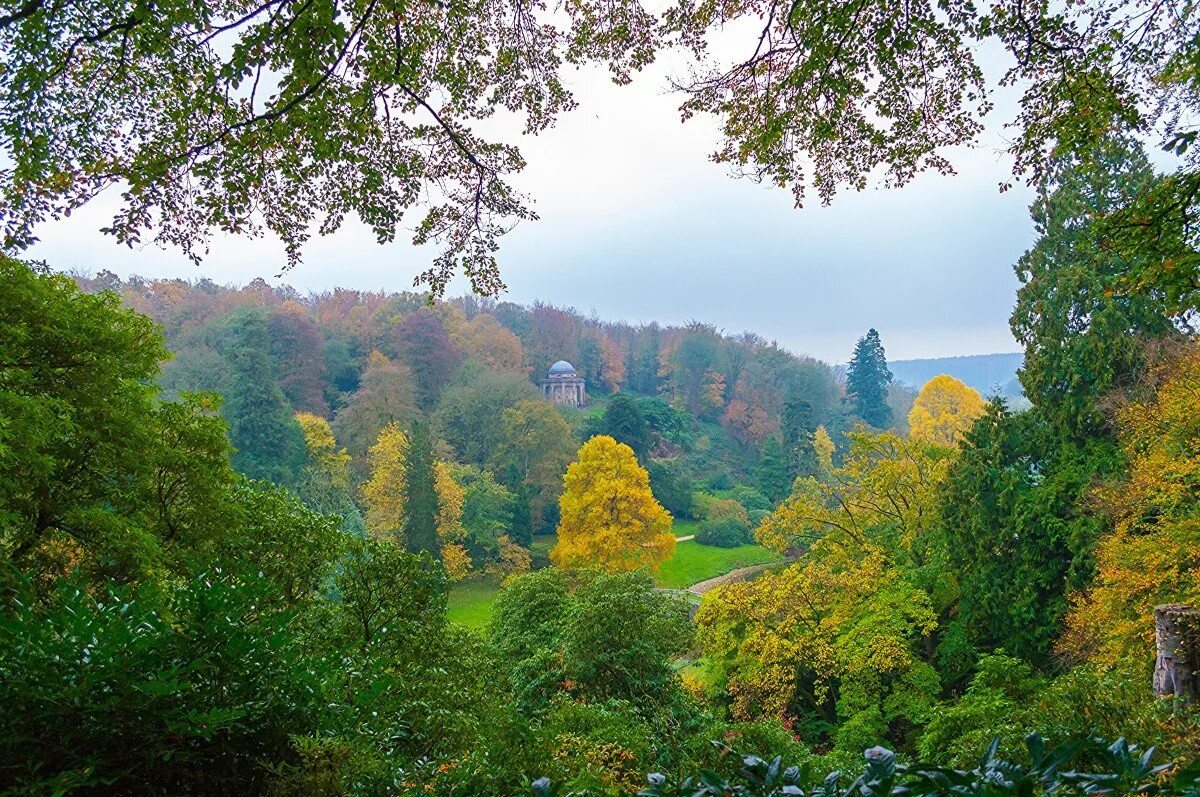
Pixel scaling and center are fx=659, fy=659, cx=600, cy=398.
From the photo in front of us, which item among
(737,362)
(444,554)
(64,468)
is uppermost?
(737,362)

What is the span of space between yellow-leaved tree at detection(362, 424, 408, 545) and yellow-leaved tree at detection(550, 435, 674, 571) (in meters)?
5.55

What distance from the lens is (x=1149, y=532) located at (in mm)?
8344

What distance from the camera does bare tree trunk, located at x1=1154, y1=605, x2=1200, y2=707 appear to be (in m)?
5.16

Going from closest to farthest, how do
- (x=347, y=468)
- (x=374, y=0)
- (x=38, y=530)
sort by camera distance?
(x=374, y=0) < (x=38, y=530) < (x=347, y=468)

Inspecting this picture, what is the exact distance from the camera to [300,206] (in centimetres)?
401

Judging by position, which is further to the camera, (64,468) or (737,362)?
(737,362)

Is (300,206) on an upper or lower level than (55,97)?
lower

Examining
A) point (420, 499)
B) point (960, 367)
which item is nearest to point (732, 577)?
point (420, 499)

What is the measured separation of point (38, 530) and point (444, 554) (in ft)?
52.9

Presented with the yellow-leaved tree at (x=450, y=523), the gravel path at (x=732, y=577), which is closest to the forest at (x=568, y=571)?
the yellow-leaved tree at (x=450, y=523)

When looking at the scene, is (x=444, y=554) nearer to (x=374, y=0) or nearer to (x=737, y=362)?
(x=374, y=0)

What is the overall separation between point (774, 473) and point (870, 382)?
566 inches

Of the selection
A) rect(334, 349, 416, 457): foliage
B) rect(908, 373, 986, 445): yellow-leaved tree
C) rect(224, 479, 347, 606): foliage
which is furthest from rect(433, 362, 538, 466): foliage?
rect(224, 479, 347, 606): foliage

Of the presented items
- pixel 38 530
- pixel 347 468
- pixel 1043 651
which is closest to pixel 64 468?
pixel 38 530
